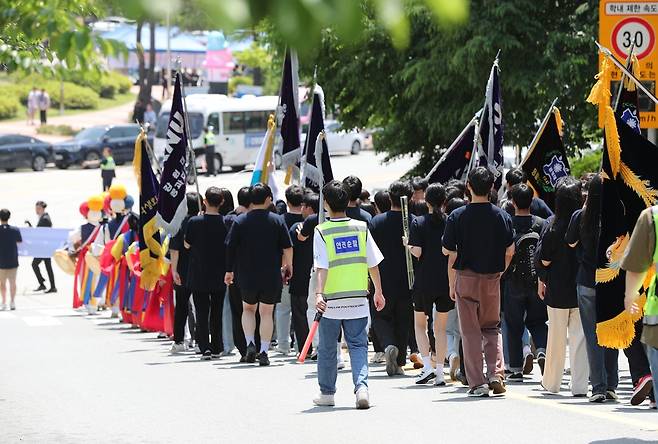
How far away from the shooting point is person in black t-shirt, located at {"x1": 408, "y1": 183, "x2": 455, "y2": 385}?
1231 cm

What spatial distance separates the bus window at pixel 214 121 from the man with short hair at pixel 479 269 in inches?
1492

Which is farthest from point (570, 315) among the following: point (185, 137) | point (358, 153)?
point (358, 153)

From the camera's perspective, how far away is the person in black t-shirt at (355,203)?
12.8 m

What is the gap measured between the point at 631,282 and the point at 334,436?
7.34 feet

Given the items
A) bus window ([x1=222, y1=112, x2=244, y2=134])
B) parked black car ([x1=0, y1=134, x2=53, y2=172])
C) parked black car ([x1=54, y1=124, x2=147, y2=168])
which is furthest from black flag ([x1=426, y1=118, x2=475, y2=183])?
parked black car ([x1=54, y1=124, x2=147, y2=168])

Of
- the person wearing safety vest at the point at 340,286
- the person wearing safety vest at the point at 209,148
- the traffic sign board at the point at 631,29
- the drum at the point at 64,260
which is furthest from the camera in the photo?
the person wearing safety vest at the point at 209,148

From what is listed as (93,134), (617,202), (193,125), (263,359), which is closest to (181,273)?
(263,359)

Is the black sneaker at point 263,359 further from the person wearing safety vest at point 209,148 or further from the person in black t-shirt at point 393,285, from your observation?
the person wearing safety vest at point 209,148

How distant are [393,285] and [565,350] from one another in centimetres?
225

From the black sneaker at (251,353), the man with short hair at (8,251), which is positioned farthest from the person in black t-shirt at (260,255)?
the man with short hair at (8,251)

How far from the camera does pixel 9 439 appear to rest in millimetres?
9828

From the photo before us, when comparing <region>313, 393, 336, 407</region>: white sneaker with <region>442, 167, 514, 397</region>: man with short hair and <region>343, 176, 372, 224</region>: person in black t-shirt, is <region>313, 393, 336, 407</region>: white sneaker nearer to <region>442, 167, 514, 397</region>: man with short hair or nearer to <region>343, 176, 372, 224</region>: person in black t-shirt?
<region>442, 167, 514, 397</region>: man with short hair

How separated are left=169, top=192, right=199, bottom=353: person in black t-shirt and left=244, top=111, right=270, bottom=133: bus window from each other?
33.8 meters

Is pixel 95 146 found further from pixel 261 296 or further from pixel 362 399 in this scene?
pixel 362 399
